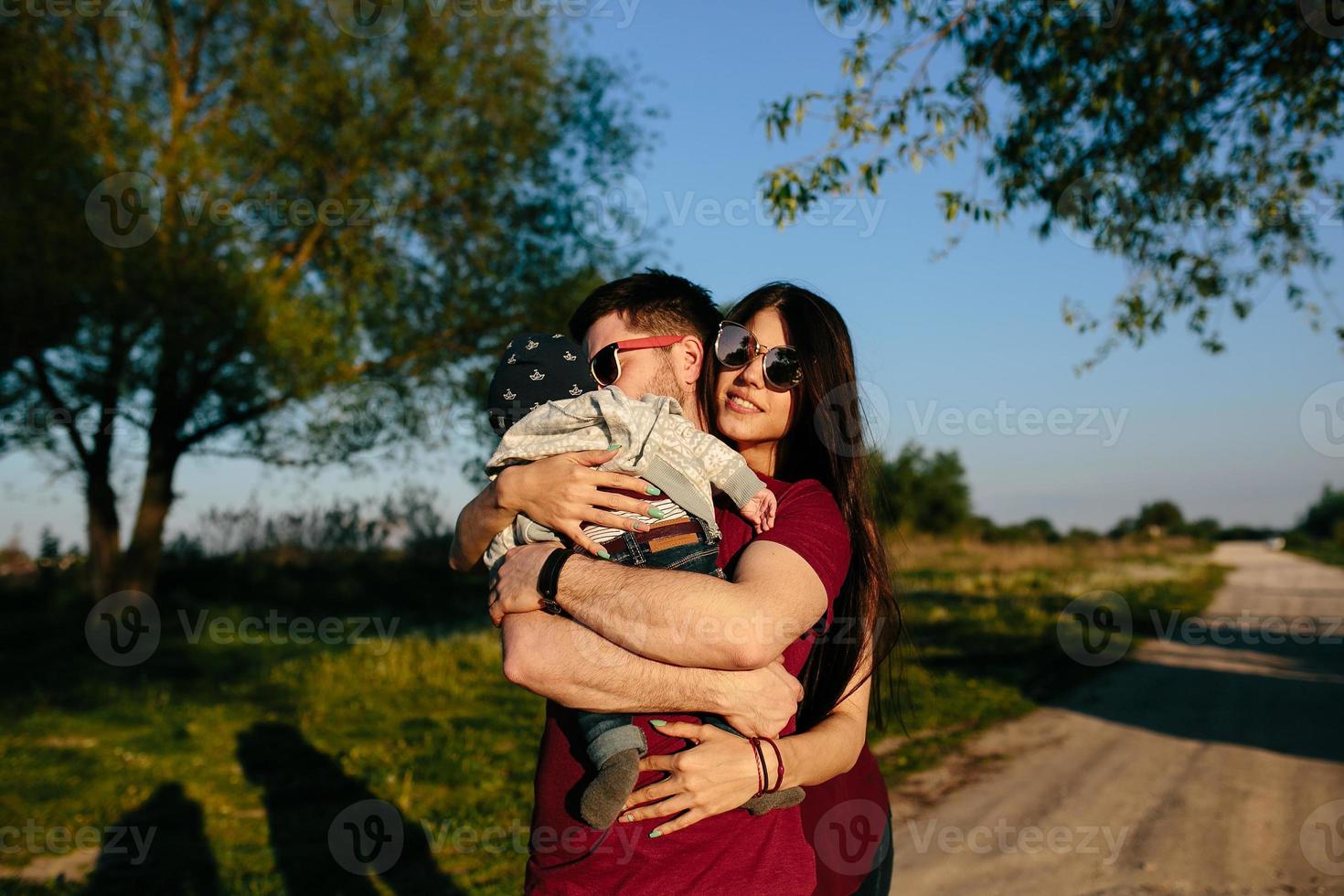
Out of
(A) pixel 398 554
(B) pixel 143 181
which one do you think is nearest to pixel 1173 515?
(A) pixel 398 554

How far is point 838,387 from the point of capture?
2791 millimetres

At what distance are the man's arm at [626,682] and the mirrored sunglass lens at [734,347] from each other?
0.95 m

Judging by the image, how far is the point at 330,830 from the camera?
251 inches

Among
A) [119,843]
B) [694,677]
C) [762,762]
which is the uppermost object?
[694,677]

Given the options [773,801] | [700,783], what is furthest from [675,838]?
[773,801]

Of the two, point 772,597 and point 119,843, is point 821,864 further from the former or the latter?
point 119,843

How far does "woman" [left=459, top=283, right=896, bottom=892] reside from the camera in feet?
7.72

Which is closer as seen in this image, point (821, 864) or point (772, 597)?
point (772, 597)

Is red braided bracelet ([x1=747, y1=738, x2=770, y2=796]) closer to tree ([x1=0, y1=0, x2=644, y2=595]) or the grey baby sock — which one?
the grey baby sock

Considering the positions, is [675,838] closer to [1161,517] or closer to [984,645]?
[984,645]

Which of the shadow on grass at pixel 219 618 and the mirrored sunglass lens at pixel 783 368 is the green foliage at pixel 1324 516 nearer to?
the shadow on grass at pixel 219 618

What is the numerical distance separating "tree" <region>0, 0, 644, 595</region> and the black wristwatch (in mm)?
10581

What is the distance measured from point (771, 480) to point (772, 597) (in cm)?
72

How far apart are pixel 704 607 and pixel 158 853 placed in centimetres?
562
